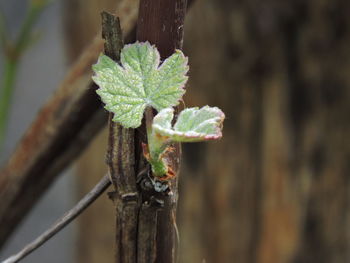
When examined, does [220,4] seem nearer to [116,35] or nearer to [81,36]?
[81,36]

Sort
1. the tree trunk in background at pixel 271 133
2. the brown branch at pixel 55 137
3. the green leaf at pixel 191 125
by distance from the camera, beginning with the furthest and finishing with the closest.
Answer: the tree trunk in background at pixel 271 133, the brown branch at pixel 55 137, the green leaf at pixel 191 125

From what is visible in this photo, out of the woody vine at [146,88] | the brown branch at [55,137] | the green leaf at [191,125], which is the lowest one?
the green leaf at [191,125]

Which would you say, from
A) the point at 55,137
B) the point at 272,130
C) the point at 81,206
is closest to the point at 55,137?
the point at 55,137

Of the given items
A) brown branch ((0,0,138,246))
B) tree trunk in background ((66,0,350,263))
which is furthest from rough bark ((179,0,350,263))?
brown branch ((0,0,138,246))

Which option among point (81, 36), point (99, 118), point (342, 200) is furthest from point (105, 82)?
point (81, 36)

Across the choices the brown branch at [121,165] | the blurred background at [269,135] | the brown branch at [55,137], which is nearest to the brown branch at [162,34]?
the brown branch at [121,165]

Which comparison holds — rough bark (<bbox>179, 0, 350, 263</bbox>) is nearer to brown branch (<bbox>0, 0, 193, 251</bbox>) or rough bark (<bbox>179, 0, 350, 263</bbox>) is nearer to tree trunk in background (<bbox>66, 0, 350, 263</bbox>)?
Answer: tree trunk in background (<bbox>66, 0, 350, 263</bbox>)

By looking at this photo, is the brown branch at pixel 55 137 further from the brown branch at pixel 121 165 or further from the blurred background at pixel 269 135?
the blurred background at pixel 269 135
